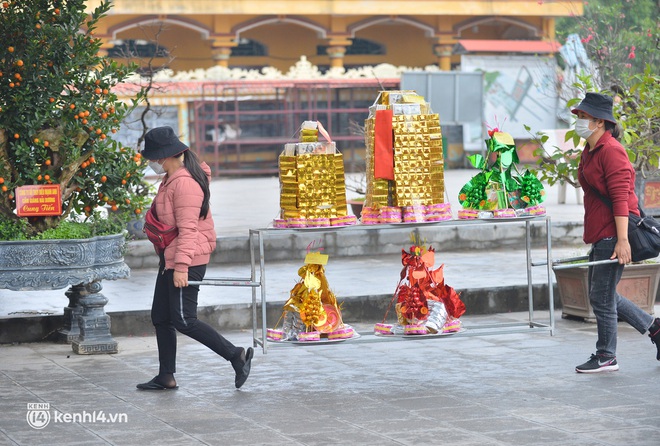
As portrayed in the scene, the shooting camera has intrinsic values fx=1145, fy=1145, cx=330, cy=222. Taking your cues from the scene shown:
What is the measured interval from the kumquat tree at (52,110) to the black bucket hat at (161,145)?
1.16m

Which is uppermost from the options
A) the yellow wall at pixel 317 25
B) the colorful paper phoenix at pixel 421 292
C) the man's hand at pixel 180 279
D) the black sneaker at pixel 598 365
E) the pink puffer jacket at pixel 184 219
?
the yellow wall at pixel 317 25

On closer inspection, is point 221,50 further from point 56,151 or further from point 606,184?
point 606,184

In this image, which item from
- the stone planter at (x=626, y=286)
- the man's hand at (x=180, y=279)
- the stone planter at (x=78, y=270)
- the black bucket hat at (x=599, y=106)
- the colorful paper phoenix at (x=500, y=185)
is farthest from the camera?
the stone planter at (x=626, y=286)

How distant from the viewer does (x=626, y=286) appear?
27.8 feet

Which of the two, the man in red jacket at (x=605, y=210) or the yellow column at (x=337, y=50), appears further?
the yellow column at (x=337, y=50)

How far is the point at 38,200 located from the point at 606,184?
355 cm

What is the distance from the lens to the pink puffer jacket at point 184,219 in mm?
6219

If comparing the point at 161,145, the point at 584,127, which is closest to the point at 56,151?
the point at 161,145

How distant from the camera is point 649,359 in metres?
7.06

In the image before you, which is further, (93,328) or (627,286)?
(627,286)

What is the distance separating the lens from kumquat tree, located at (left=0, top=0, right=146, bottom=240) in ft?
24.2

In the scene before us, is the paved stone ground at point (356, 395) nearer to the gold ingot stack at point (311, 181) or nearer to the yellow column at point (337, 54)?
the gold ingot stack at point (311, 181)

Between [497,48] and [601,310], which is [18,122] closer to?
[601,310]

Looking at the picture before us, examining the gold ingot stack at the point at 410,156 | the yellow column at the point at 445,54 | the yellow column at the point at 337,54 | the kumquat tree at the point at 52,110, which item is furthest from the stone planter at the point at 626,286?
the yellow column at the point at 445,54
